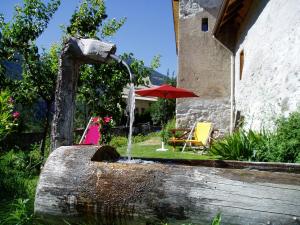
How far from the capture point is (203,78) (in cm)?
1280

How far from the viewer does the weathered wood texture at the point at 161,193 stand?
199 cm

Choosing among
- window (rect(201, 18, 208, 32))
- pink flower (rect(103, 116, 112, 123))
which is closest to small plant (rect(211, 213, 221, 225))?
pink flower (rect(103, 116, 112, 123))

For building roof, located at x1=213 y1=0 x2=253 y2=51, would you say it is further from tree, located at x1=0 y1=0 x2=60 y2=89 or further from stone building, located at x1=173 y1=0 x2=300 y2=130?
tree, located at x1=0 y1=0 x2=60 y2=89

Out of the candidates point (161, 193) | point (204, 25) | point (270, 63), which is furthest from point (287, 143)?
point (204, 25)

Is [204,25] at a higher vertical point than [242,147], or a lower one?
higher

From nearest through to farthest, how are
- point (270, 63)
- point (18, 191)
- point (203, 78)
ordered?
1. point (18, 191)
2. point (270, 63)
3. point (203, 78)

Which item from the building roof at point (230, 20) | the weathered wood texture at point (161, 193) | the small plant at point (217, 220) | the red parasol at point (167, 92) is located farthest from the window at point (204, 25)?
the small plant at point (217, 220)

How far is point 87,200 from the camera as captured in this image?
7.52 feet

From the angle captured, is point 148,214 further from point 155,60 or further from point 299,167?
point 155,60

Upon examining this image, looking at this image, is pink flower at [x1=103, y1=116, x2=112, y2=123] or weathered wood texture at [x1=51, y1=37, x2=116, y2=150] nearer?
weathered wood texture at [x1=51, y1=37, x2=116, y2=150]

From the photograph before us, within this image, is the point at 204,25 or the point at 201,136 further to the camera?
the point at 204,25

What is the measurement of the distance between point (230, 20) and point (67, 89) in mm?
9599

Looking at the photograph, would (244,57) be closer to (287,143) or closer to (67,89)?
(287,143)

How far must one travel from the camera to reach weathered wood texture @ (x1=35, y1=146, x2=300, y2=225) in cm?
199
